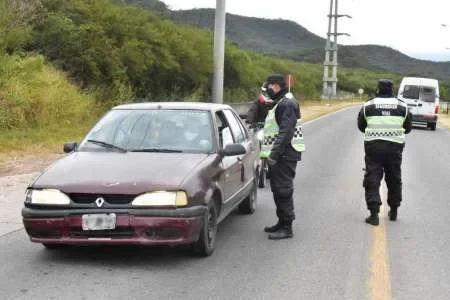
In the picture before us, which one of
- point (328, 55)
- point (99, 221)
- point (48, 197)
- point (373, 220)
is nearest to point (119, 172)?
point (99, 221)

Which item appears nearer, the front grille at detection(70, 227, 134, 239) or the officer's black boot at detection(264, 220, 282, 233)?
the front grille at detection(70, 227, 134, 239)

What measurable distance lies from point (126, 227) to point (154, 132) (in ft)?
5.22

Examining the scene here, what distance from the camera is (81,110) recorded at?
20953mm

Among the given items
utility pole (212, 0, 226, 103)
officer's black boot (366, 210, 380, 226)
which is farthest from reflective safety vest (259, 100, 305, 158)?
utility pole (212, 0, 226, 103)

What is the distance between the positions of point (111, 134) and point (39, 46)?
1694 centimetres

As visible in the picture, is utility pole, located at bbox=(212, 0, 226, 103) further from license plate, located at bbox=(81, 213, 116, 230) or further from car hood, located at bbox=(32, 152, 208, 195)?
license plate, located at bbox=(81, 213, 116, 230)

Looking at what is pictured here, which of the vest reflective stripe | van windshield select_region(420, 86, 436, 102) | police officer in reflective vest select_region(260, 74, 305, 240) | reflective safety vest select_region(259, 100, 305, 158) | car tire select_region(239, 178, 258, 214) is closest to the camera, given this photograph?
police officer in reflective vest select_region(260, 74, 305, 240)

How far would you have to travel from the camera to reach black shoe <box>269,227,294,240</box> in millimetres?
7742

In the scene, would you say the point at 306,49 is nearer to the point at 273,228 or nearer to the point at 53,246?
the point at 273,228

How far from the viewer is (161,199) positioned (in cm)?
623

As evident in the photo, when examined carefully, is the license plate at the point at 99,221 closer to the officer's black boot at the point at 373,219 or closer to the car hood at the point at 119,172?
the car hood at the point at 119,172

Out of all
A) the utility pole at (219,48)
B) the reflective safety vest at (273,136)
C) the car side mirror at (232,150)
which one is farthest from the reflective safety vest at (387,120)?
the utility pole at (219,48)

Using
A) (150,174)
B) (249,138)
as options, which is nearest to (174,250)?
(150,174)

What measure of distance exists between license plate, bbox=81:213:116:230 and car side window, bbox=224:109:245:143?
8.79 ft
